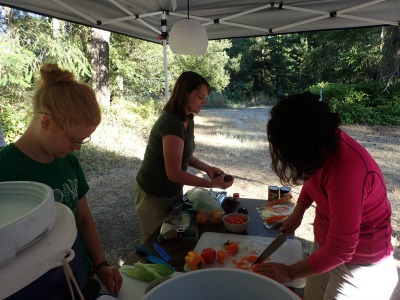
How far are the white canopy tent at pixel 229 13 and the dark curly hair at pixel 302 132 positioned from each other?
196 cm

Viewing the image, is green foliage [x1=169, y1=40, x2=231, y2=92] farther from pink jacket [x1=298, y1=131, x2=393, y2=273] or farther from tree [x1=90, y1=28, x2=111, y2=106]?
pink jacket [x1=298, y1=131, x2=393, y2=273]

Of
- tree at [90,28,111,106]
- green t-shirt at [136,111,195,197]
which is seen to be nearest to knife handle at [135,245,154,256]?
green t-shirt at [136,111,195,197]

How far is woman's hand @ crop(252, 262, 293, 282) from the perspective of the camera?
110 cm

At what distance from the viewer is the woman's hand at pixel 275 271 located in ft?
3.62

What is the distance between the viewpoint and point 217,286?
1.99 ft

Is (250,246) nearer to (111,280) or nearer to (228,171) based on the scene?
(111,280)

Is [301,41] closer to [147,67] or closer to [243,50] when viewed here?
[243,50]

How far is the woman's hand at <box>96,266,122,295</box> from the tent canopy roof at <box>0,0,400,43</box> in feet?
8.17

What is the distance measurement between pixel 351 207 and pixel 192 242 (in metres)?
0.80

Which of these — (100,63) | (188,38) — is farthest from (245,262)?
(100,63)

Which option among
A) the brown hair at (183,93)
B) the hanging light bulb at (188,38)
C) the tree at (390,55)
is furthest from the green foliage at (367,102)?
the brown hair at (183,93)

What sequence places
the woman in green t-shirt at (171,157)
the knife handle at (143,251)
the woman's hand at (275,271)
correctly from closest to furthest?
the woman's hand at (275,271) < the knife handle at (143,251) < the woman in green t-shirt at (171,157)

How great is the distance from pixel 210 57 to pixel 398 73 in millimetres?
8465

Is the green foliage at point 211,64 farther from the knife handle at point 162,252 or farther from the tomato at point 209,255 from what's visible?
the tomato at point 209,255
